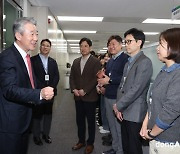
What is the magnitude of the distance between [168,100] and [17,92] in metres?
1.04

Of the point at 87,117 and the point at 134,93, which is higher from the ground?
A: the point at 134,93

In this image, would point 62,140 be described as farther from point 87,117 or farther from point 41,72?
point 41,72

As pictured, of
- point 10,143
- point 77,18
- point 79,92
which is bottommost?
Answer: point 10,143

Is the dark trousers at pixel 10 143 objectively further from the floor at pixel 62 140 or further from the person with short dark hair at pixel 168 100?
the floor at pixel 62 140

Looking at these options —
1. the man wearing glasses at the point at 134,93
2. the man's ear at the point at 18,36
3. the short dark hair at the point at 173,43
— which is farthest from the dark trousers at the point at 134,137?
the man's ear at the point at 18,36

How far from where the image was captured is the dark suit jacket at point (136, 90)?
6.73 ft

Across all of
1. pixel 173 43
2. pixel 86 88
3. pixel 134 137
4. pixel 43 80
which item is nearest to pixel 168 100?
pixel 173 43

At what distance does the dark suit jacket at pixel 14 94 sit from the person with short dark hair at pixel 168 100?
876 mm

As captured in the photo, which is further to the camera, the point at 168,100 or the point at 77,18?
the point at 77,18

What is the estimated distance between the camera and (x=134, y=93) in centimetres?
205

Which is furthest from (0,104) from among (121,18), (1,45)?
(121,18)

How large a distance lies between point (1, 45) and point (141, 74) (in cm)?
201

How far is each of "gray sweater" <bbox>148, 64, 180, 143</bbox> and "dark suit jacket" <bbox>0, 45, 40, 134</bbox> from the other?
34.3 inches

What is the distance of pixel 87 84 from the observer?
300 cm
